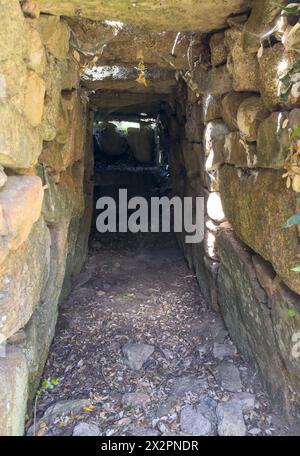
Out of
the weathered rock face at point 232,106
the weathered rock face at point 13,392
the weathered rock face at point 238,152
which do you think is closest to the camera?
the weathered rock face at point 13,392

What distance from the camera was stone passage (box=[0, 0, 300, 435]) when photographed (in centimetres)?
149

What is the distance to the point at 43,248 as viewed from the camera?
2004mm

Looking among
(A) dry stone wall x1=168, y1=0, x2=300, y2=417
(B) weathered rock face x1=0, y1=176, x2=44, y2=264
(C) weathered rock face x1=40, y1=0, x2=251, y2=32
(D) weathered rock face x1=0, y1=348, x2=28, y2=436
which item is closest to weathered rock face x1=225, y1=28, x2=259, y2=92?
(A) dry stone wall x1=168, y1=0, x2=300, y2=417

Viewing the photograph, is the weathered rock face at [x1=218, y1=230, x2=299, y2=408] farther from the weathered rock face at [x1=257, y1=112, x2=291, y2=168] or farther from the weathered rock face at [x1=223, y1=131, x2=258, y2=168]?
the weathered rock face at [x1=257, y1=112, x2=291, y2=168]

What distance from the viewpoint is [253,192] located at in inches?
78.2

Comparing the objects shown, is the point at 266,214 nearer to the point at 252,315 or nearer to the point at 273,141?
the point at 273,141

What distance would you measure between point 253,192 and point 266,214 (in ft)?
0.69

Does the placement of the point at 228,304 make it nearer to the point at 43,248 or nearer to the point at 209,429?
the point at 209,429

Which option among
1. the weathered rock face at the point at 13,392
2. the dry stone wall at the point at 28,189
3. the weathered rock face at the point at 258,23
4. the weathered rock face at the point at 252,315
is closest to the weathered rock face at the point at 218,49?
the weathered rock face at the point at 258,23

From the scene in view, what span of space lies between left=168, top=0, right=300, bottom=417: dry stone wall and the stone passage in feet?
0.03

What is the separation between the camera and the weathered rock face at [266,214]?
161 cm

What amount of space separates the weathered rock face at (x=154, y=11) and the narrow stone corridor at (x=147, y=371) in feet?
6.41

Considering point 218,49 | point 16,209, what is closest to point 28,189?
point 16,209

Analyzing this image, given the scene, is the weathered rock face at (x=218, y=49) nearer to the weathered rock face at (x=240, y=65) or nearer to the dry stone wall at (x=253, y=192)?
the dry stone wall at (x=253, y=192)
